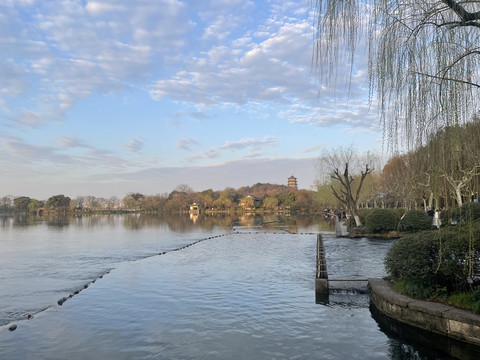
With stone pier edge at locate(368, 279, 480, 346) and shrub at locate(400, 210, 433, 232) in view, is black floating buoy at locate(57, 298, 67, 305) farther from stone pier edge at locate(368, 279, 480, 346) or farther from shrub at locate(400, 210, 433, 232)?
shrub at locate(400, 210, 433, 232)

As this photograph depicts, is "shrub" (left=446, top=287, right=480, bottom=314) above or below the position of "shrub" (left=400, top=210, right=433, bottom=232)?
below

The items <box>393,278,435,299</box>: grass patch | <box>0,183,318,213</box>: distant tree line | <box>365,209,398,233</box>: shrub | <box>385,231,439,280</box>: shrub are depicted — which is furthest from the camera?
<box>0,183,318,213</box>: distant tree line

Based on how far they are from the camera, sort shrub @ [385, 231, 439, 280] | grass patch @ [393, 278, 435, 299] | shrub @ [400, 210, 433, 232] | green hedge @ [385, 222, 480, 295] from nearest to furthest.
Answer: green hedge @ [385, 222, 480, 295], grass patch @ [393, 278, 435, 299], shrub @ [385, 231, 439, 280], shrub @ [400, 210, 433, 232]

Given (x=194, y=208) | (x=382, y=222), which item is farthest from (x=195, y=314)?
(x=194, y=208)

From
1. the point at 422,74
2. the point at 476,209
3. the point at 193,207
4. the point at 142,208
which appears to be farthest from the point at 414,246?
the point at 142,208

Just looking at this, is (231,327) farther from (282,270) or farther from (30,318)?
(282,270)

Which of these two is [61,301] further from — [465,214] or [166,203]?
[166,203]

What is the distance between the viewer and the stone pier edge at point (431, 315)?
6.06 meters

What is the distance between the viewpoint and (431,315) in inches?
265

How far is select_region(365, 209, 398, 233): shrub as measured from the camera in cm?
2681

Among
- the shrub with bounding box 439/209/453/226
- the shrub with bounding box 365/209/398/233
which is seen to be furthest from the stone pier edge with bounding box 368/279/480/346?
the shrub with bounding box 365/209/398/233

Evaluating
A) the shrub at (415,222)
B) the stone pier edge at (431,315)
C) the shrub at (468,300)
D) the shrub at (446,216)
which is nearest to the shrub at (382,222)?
the shrub at (415,222)

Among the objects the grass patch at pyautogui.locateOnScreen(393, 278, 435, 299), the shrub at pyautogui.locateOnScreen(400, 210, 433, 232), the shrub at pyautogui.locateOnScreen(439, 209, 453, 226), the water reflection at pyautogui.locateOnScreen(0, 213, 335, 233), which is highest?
the shrub at pyautogui.locateOnScreen(439, 209, 453, 226)

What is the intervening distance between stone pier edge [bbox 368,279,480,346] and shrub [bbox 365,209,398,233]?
64.7ft
